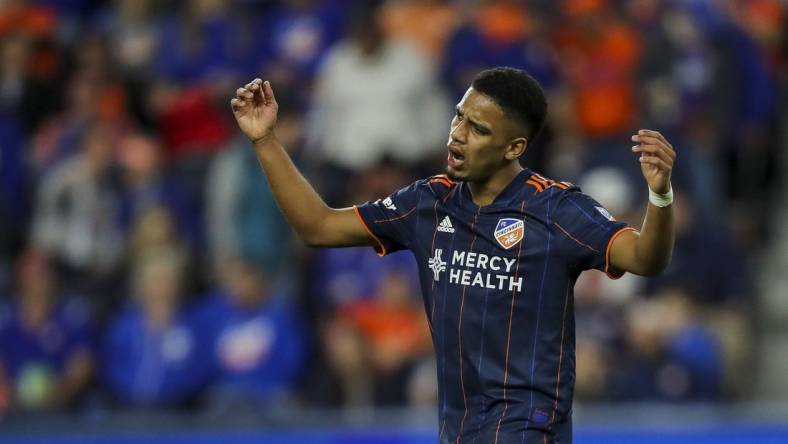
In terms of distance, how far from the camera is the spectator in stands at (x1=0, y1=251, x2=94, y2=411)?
9531 mm

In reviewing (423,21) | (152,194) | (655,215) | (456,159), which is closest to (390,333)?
(152,194)

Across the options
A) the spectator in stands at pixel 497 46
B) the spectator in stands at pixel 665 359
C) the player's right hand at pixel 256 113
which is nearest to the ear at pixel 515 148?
the player's right hand at pixel 256 113

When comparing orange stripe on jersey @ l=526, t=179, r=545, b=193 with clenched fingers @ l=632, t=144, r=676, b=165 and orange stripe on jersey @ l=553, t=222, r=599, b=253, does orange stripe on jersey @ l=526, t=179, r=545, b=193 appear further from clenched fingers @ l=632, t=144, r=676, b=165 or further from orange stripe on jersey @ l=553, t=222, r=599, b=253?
clenched fingers @ l=632, t=144, r=676, b=165

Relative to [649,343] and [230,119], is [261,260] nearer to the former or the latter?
[230,119]

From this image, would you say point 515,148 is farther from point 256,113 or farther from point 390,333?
point 390,333

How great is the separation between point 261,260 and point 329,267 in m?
0.46

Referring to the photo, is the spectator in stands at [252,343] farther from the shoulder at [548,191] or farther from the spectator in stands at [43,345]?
the shoulder at [548,191]

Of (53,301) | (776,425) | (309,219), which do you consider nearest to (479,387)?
(309,219)

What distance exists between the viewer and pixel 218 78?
11.0 m

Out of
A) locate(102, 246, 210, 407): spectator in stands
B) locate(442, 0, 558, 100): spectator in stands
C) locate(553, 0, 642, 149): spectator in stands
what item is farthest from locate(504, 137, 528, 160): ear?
locate(442, 0, 558, 100): spectator in stands

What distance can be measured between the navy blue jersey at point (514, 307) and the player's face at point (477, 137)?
14 centimetres

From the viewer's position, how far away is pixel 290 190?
488 centimetres

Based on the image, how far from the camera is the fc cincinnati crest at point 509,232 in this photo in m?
4.57

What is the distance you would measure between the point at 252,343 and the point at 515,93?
4.81m
